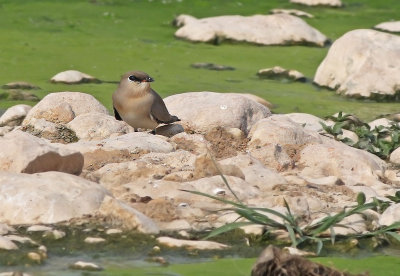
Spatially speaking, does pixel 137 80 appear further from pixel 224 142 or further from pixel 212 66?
pixel 212 66

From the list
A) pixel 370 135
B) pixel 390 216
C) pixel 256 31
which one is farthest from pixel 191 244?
pixel 256 31

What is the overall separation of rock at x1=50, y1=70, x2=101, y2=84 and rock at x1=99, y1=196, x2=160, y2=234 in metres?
5.41

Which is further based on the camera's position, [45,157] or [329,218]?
[45,157]

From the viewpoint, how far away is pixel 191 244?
6.13 metres

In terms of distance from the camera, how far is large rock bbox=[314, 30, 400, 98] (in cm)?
1217

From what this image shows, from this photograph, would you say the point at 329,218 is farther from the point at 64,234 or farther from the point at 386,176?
the point at 386,176

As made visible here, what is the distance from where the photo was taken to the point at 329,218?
639 centimetres

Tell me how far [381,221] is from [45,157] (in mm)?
2075

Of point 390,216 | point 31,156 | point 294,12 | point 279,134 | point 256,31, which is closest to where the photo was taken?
point 390,216

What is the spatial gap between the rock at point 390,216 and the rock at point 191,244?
3.47ft

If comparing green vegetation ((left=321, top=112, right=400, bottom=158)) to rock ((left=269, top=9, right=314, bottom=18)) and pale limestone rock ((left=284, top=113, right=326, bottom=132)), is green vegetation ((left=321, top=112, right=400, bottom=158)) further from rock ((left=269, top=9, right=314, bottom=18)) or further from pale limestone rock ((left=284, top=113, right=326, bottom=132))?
rock ((left=269, top=9, right=314, bottom=18))

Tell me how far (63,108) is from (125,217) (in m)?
3.13

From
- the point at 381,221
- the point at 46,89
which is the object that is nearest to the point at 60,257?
the point at 381,221

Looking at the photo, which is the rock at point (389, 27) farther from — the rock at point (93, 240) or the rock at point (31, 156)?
the rock at point (93, 240)
